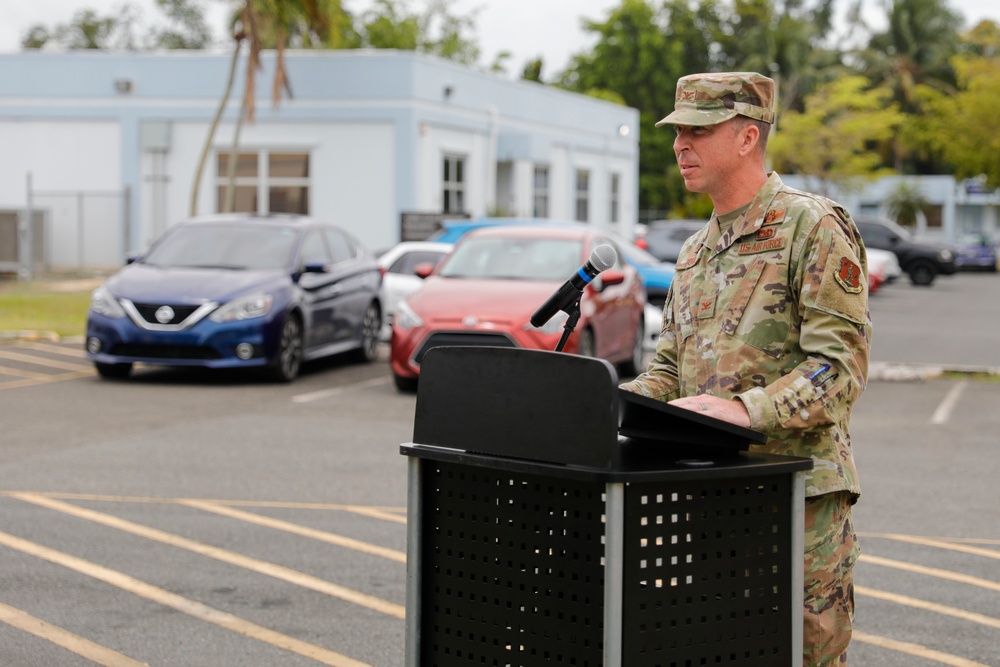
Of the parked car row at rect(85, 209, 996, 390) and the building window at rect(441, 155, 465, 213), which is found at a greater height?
the building window at rect(441, 155, 465, 213)

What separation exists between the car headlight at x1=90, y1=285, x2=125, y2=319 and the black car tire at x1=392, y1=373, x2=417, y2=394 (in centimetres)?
270

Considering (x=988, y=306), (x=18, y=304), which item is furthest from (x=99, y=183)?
(x=988, y=306)

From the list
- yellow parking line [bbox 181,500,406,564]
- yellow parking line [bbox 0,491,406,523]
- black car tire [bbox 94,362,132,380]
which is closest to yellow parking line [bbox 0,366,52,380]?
black car tire [bbox 94,362,132,380]

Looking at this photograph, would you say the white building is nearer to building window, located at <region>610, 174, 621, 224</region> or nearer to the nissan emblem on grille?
building window, located at <region>610, 174, 621, 224</region>

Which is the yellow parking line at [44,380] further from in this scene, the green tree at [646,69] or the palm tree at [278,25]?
the green tree at [646,69]

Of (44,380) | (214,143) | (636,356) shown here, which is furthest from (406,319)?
(214,143)

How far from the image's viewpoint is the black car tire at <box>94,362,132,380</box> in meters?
13.9

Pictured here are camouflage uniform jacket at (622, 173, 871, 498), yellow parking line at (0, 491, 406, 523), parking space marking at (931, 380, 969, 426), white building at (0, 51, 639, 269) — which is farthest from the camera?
white building at (0, 51, 639, 269)

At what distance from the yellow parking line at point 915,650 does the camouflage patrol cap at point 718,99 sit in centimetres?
267

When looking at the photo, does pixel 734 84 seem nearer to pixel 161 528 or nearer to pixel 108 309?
pixel 161 528

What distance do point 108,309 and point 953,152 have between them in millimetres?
50719

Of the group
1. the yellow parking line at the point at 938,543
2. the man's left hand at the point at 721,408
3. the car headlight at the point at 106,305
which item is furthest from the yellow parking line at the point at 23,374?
the man's left hand at the point at 721,408

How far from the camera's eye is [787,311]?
326 cm

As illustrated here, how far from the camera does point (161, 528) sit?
7.24 m
